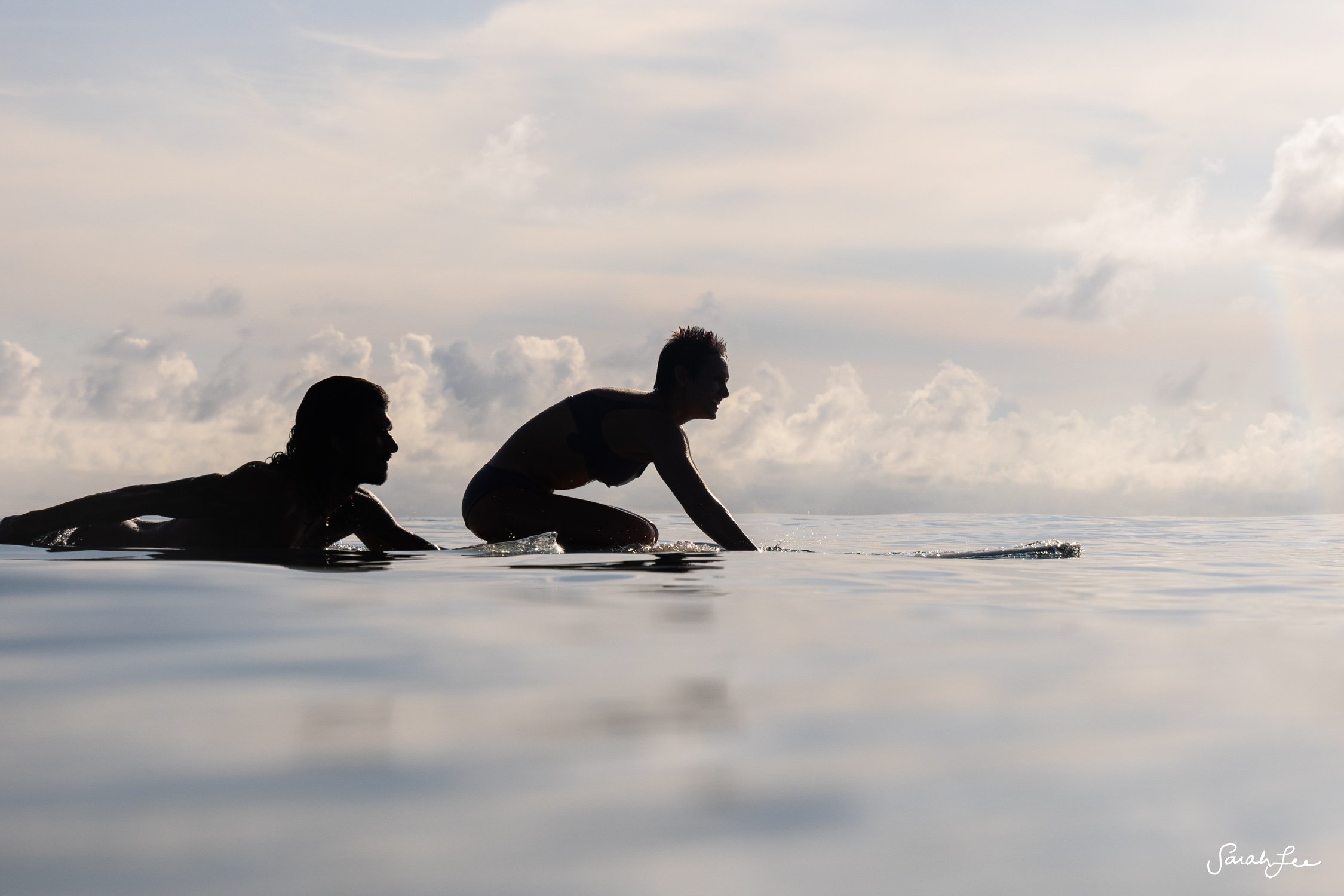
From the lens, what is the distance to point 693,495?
7.41 meters

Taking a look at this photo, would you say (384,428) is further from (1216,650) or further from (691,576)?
(1216,650)

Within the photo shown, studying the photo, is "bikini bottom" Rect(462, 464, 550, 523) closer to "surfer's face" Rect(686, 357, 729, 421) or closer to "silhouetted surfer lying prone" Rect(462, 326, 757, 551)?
"silhouetted surfer lying prone" Rect(462, 326, 757, 551)

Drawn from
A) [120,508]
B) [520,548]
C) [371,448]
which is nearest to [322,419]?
[371,448]

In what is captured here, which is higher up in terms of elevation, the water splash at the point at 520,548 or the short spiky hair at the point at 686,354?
the short spiky hair at the point at 686,354

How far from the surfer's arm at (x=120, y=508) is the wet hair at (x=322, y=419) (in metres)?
0.43

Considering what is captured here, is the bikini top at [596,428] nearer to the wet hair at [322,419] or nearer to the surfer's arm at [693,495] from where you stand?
the surfer's arm at [693,495]

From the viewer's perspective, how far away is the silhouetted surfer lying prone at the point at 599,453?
775 centimetres

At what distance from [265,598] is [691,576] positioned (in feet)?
7.45

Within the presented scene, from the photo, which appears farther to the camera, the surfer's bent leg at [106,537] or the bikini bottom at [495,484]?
the bikini bottom at [495,484]

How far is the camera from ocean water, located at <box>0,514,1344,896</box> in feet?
5.56

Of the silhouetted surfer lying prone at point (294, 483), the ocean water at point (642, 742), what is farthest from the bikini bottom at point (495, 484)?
the ocean water at point (642, 742)

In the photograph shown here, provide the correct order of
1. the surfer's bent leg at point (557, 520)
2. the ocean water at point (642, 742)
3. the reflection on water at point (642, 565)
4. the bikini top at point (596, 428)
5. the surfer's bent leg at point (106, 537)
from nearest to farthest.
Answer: the ocean water at point (642, 742)
the reflection on water at point (642, 565)
the surfer's bent leg at point (106, 537)
the surfer's bent leg at point (557, 520)
the bikini top at point (596, 428)

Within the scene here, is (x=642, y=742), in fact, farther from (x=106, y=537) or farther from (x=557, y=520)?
(x=557, y=520)

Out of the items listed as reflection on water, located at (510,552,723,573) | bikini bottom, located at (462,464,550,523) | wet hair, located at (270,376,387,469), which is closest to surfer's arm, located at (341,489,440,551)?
bikini bottom, located at (462,464,550,523)
